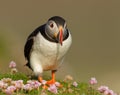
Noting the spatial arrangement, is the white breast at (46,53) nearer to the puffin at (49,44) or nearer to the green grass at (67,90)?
the puffin at (49,44)

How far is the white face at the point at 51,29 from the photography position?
538 inches

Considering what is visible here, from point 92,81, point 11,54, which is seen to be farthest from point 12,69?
point 11,54

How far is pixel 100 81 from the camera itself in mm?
19875

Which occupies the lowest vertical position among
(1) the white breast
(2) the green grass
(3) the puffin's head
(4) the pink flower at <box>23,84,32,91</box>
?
(4) the pink flower at <box>23,84,32,91</box>

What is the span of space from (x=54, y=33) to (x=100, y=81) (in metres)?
6.54

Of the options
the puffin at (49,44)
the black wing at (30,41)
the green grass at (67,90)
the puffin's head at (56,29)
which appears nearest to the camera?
the green grass at (67,90)

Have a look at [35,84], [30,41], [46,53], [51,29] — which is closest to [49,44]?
[46,53]

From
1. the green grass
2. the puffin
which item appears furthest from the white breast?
the green grass

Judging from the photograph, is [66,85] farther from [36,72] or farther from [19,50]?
[19,50]

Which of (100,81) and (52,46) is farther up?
(100,81)

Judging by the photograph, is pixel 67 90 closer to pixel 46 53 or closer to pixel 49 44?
pixel 46 53

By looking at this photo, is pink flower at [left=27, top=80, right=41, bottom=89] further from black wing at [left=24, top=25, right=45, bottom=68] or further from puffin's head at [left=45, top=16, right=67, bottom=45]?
black wing at [left=24, top=25, right=45, bottom=68]

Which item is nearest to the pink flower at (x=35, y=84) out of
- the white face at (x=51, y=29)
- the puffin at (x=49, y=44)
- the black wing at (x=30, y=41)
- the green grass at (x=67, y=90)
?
the green grass at (x=67, y=90)

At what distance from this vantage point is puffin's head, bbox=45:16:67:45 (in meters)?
13.5
